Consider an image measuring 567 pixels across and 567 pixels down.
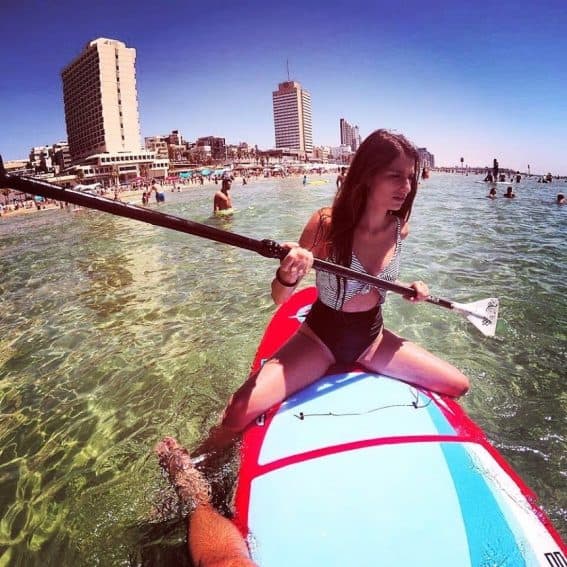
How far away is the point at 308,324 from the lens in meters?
2.97

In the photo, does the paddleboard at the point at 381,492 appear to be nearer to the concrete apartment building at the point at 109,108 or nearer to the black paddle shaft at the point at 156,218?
the black paddle shaft at the point at 156,218

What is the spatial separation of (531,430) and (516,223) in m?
16.2

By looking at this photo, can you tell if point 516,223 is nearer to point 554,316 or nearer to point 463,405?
point 554,316

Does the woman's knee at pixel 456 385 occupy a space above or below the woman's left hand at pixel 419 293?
below

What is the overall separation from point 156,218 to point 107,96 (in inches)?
4960

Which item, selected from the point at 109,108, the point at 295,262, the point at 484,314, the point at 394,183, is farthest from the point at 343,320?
the point at 109,108

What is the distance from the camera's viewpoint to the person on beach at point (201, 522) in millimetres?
1782

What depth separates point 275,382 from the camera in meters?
2.57

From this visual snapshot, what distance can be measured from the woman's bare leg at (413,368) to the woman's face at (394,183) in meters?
1.10

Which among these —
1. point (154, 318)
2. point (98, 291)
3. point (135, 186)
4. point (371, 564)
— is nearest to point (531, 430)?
point (371, 564)

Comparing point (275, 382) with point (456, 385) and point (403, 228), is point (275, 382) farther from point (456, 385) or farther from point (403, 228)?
point (403, 228)

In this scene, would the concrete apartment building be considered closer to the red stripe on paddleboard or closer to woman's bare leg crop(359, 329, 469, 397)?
woman's bare leg crop(359, 329, 469, 397)

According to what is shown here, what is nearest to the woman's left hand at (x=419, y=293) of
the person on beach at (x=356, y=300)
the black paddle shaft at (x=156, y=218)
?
the person on beach at (x=356, y=300)

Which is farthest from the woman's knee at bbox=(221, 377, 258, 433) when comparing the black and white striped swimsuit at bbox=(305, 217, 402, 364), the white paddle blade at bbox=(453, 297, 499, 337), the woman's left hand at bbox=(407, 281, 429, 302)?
the white paddle blade at bbox=(453, 297, 499, 337)
